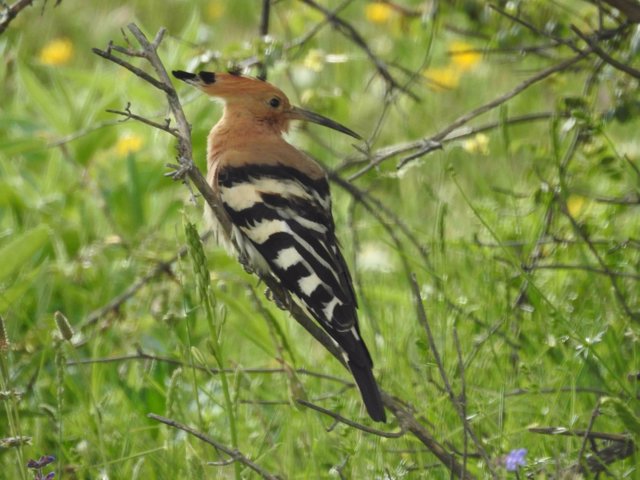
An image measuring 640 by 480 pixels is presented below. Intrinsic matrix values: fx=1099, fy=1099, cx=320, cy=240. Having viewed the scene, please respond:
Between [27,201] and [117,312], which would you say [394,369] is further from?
[27,201]

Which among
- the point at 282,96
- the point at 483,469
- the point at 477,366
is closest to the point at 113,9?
the point at 282,96

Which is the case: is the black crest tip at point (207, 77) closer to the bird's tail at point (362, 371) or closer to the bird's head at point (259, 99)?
the bird's head at point (259, 99)

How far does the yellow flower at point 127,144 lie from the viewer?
351 centimetres

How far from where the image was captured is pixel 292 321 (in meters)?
2.85

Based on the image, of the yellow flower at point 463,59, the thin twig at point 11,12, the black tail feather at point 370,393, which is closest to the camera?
the black tail feather at point 370,393

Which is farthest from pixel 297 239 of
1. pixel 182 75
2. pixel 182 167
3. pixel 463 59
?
pixel 463 59

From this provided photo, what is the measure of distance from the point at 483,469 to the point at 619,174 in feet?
2.61

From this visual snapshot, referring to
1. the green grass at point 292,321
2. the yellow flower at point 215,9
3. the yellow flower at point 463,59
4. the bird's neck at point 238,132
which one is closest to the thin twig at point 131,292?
the green grass at point 292,321

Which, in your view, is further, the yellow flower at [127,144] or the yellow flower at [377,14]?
the yellow flower at [377,14]

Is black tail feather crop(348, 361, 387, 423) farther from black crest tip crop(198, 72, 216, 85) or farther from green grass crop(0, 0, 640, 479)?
black crest tip crop(198, 72, 216, 85)

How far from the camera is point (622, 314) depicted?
82.1 inches

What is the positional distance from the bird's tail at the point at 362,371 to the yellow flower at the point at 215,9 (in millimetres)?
3417

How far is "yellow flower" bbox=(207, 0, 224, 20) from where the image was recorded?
514 cm

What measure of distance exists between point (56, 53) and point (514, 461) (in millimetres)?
3330
